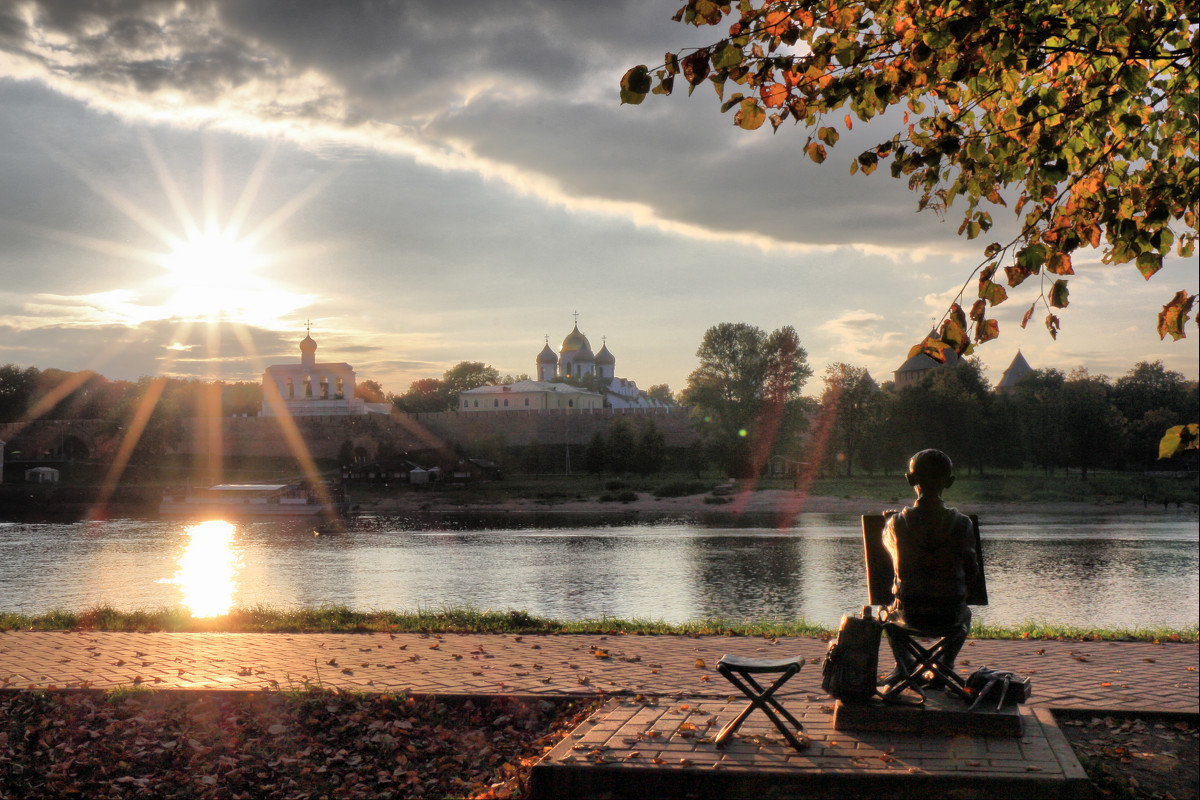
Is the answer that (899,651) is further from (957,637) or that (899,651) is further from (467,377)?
(467,377)

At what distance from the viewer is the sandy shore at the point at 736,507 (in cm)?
3578

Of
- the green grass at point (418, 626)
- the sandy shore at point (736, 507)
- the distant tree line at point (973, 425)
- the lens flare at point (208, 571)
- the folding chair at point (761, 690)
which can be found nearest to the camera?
the folding chair at point (761, 690)

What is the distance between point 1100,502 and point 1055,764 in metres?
38.5

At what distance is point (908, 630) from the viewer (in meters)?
4.51

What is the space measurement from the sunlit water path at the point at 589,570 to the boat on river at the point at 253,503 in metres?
6.95

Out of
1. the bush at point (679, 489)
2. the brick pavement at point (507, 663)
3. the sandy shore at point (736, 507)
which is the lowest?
the sandy shore at point (736, 507)

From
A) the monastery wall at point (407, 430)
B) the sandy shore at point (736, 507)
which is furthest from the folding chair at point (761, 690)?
the monastery wall at point (407, 430)

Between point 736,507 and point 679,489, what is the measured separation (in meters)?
4.41

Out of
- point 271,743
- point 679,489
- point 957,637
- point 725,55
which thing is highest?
point 725,55

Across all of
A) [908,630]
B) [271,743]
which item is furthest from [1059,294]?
[271,743]

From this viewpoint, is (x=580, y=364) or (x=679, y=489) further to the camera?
(x=580, y=364)

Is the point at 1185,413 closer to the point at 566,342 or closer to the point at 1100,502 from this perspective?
the point at 1100,502

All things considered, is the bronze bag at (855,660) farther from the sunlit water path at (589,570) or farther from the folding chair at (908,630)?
the sunlit water path at (589,570)

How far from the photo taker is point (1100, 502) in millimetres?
38000
